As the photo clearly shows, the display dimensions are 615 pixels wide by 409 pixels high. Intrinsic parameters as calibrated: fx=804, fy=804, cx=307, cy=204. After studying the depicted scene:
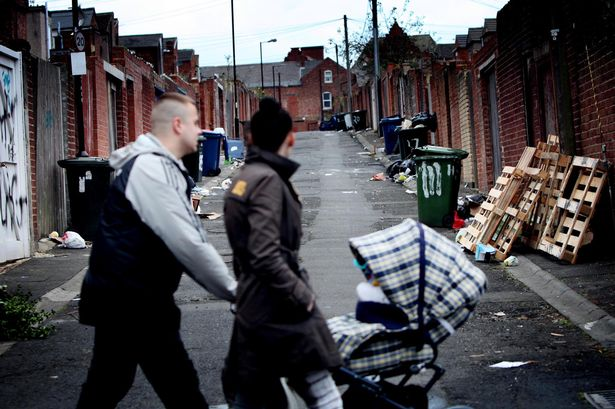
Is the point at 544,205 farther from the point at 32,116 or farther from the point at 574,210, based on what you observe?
the point at 32,116

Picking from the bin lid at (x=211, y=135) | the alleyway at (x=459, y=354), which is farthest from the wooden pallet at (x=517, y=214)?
the bin lid at (x=211, y=135)

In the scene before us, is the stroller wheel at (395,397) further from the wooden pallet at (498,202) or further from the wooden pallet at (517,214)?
the wooden pallet at (498,202)

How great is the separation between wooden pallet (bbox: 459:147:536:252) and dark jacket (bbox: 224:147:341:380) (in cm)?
743

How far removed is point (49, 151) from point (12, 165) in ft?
6.06

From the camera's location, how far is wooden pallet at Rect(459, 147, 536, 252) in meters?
10.4

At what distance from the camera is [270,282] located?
3160mm

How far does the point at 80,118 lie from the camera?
13.4 metres

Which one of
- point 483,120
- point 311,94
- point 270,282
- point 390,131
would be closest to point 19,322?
point 270,282

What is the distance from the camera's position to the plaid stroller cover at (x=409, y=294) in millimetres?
3635

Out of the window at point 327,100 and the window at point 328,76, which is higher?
the window at point 328,76

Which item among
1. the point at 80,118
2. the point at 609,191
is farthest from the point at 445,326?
the point at 80,118

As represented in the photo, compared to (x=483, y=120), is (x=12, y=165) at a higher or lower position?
lower

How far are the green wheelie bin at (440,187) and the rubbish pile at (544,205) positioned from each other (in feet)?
6.85

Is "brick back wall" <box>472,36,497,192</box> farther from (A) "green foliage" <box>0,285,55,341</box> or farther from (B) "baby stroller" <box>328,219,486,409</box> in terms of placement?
(B) "baby stroller" <box>328,219,486,409</box>
